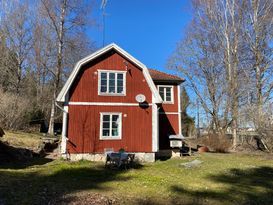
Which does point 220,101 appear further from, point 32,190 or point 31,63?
point 32,190

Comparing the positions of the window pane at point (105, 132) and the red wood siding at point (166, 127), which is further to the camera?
the red wood siding at point (166, 127)

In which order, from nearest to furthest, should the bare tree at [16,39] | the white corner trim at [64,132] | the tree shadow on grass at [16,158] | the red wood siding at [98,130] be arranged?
1. the tree shadow on grass at [16,158]
2. the white corner trim at [64,132]
3. the red wood siding at [98,130]
4. the bare tree at [16,39]

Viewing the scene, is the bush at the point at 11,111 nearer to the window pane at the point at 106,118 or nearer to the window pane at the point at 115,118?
the window pane at the point at 106,118

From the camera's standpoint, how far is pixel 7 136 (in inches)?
Answer: 789

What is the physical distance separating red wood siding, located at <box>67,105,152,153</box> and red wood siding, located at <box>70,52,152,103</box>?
53 cm

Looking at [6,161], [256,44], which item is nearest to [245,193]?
[6,161]

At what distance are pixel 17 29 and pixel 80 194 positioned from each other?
27747mm

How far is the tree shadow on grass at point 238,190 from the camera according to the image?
7715mm

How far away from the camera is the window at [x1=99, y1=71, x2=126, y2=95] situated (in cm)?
1616

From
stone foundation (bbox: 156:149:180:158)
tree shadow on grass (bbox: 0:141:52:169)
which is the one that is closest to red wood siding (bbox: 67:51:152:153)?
tree shadow on grass (bbox: 0:141:52:169)

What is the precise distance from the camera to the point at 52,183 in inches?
371

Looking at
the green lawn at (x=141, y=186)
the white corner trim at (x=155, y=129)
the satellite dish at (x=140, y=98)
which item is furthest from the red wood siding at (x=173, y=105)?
the green lawn at (x=141, y=186)

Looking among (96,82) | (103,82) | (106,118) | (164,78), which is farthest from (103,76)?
(164,78)

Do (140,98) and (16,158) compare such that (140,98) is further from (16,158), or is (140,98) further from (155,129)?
(16,158)
